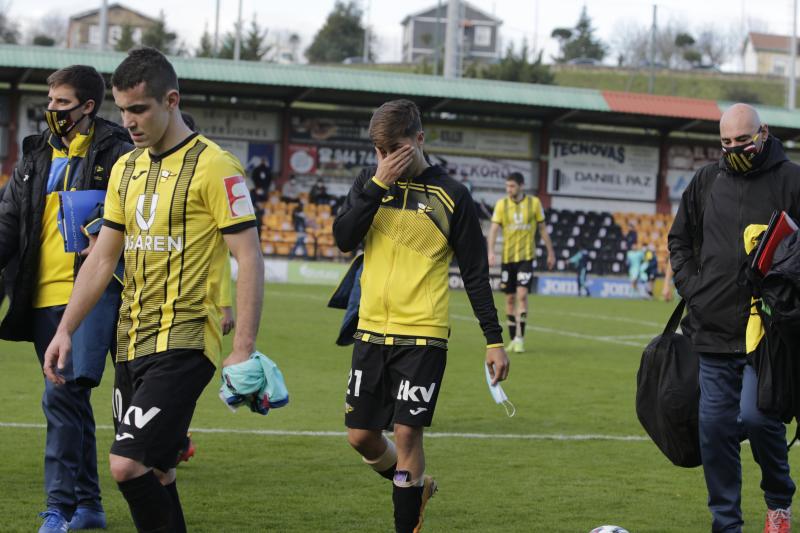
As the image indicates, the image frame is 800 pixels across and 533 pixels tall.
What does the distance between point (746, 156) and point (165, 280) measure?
2949 mm

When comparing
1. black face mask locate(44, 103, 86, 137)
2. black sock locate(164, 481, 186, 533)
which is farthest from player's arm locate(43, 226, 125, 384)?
black face mask locate(44, 103, 86, 137)

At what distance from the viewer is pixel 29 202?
5.69 metres

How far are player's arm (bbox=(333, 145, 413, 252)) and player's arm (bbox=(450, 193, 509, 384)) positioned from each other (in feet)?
1.17

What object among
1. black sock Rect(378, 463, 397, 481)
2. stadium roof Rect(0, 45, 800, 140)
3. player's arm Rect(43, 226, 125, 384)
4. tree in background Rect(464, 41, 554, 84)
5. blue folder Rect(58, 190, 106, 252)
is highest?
tree in background Rect(464, 41, 554, 84)

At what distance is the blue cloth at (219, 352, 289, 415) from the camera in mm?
4211

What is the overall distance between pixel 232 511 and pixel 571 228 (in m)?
30.8

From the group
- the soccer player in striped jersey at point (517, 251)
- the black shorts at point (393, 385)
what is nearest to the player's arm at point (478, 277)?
the black shorts at point (393, 385)

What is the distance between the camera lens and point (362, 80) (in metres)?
33.8

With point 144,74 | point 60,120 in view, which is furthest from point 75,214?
point 144,74

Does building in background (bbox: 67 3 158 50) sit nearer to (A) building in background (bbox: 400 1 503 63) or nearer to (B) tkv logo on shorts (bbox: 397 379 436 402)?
(A) building in background (bbox: 400 1 503 63)

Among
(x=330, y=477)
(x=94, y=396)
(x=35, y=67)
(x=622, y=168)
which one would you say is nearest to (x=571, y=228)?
(x=622, y=168)

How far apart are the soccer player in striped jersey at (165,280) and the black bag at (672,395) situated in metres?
2.60

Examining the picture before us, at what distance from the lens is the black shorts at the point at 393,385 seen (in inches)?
214

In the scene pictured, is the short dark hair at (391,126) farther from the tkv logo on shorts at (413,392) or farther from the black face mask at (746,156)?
the black face mask at (746,156)
